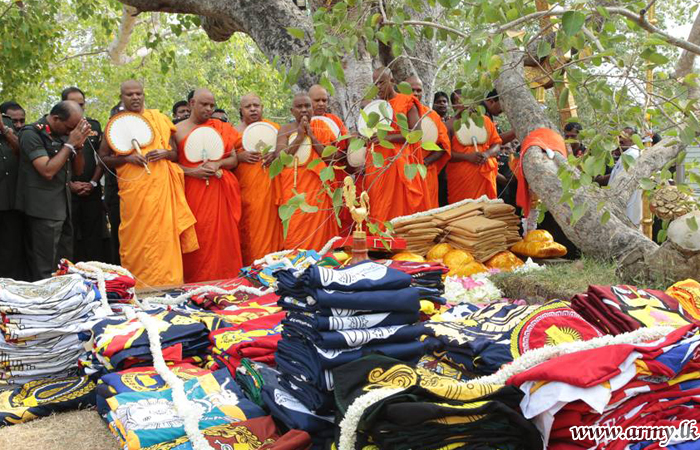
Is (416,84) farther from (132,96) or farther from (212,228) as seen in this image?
(132,96)

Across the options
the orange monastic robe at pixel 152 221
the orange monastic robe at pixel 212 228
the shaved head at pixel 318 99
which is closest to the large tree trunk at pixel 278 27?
the shaved head at pixel 318 99

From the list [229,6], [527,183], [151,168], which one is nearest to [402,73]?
[229,6]

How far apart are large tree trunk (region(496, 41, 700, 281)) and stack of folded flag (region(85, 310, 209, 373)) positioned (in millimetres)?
2743

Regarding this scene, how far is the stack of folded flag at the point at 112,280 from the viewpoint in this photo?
4203mm

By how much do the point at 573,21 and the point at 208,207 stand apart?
5.45 meters

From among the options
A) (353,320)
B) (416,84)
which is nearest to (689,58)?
(416,84)

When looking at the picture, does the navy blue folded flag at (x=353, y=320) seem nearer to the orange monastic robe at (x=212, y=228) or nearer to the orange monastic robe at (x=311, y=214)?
the orange monastic robe at (x=311, y=214)

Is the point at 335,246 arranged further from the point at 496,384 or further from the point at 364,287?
the point at 496,384

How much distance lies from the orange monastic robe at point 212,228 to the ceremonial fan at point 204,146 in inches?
2.2

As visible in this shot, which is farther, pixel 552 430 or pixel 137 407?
pixel 137 407

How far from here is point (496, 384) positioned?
2150 millimetres

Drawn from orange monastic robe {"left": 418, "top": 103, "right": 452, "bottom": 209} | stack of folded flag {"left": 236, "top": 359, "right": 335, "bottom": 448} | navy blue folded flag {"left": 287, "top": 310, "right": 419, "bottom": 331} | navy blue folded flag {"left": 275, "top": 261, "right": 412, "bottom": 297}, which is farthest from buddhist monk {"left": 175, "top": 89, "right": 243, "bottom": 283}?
navy blue folded flag {"left": 287, "top": 310, "right": 419, "bottom": 331}

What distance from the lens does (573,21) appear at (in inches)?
80.3

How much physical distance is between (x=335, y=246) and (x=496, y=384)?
138 inches
